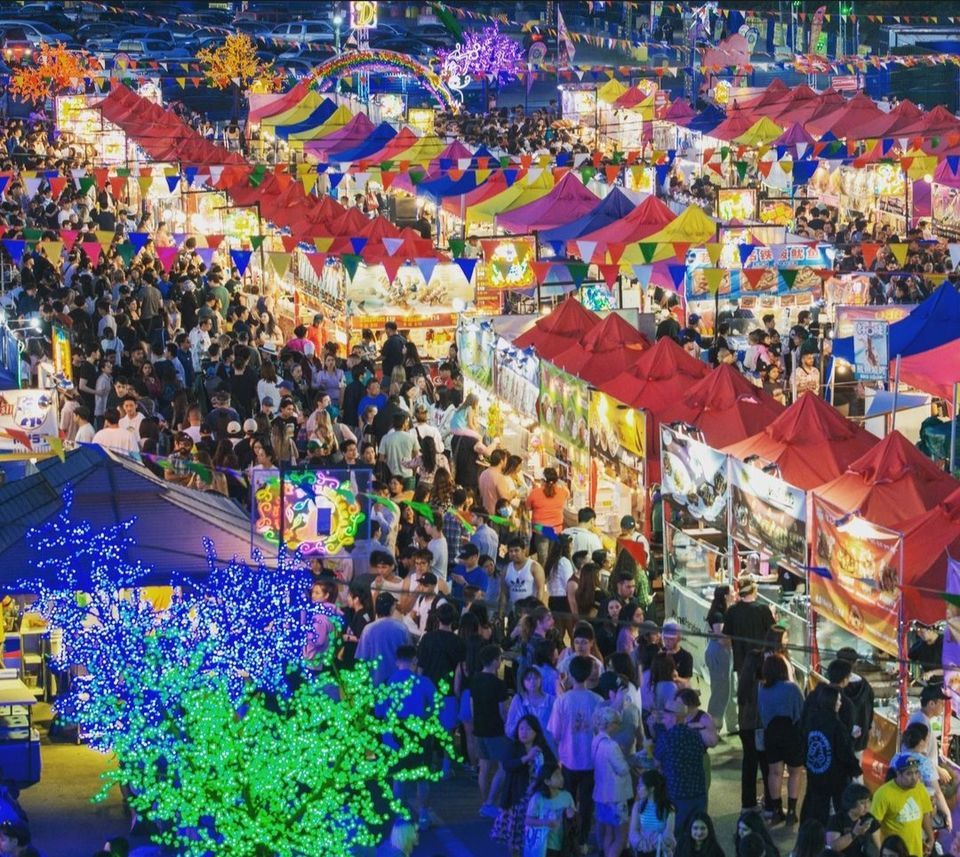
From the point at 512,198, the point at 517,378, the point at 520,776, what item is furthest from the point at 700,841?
the point at 512,198

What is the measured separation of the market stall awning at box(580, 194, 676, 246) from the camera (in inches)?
1035

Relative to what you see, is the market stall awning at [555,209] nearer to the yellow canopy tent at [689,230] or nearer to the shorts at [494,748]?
the yellow canopy tent at [689,230]

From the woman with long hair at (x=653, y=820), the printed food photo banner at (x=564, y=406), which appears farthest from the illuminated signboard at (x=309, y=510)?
the printed food photo banner at (x=564, y=406)

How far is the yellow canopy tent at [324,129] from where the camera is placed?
38.6 metres

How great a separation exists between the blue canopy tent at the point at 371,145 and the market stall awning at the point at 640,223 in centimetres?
1082

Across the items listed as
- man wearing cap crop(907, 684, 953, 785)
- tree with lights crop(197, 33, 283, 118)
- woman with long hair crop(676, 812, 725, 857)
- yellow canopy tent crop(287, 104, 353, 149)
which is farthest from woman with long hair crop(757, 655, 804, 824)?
tree with lights crop(197, 33, 283, 118)

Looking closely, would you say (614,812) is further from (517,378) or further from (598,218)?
(598,218)

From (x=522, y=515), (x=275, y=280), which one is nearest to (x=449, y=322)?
(x=275, y=280)

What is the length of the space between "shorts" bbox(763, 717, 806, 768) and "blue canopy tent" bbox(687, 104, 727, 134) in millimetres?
30354

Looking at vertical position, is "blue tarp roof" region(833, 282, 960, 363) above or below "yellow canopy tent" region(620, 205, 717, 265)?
above

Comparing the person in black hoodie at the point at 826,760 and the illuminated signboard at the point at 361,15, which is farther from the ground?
the person in black hoodie at the point at 826,760

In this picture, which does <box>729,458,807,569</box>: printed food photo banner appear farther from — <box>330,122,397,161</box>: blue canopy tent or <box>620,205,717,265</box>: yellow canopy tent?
<box>330,122,397,161</box>: blue canopy tent

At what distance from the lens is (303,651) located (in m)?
11.7

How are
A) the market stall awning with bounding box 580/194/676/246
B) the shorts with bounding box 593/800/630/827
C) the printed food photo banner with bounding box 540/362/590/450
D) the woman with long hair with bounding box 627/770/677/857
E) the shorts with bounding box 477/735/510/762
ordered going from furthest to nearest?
the market stall awning with bounding box 580/194/676/246 → the printed food photo banner with bounding box 540/362/590/450 → the shorts with bounding box 477/735/510/762 → the shorts with bounding box 593/800/630/827 → the woman with long hair with bounding box 627/770/677/857
